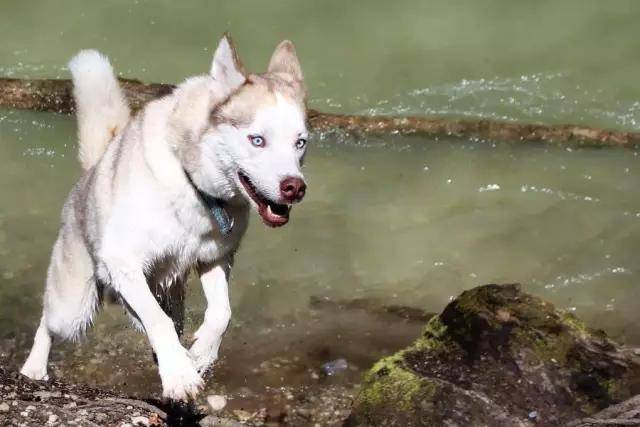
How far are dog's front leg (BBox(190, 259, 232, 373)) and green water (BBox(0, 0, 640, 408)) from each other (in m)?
1.40

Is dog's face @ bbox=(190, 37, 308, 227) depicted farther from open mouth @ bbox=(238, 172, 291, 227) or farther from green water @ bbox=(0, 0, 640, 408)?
green water @ bbox=(0, 0, 640, 408)

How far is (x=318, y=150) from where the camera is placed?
861 cm

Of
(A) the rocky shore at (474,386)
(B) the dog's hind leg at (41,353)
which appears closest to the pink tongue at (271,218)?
(A) the rocky shore at (474,386)

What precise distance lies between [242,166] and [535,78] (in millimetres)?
6340

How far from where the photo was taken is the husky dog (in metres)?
4.10

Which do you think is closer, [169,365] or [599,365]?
[169,365]

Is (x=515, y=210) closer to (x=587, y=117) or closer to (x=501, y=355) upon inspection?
(x=587, y=117)

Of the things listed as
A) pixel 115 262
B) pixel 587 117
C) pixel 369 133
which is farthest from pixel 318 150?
pixel 115 262

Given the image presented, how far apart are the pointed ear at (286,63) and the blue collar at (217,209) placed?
1.98ft

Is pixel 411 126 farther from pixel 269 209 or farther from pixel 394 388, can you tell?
pixel 269 209

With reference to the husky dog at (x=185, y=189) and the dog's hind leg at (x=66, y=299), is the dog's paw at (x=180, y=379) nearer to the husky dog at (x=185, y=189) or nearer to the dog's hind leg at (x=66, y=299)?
the husky dog at (x=185, y=189)

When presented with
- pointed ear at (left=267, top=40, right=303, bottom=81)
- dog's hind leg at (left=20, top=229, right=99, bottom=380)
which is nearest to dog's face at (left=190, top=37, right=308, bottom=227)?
pointed ear at (left=267, top=40, right=303, bottom=81)

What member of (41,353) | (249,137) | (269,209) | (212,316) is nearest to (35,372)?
(41,353)

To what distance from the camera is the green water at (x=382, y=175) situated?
21.7 feet
